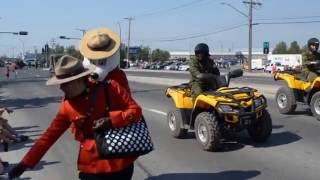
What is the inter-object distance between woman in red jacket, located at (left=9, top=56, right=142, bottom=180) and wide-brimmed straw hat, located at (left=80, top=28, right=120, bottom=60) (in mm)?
234

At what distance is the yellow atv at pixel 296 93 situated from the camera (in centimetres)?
1316

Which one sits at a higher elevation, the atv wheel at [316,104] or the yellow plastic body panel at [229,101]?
the yellow plastic body panel at [229,101]

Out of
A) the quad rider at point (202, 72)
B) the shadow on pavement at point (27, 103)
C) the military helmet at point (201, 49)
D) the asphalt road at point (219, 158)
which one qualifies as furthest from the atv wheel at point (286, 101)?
the shadow on pavement at point (27, 103)

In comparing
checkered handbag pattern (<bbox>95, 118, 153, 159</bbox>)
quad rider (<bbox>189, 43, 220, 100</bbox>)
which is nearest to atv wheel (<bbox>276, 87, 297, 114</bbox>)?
quad rider (<bbox>189, 43, 220, 100</bbox>)

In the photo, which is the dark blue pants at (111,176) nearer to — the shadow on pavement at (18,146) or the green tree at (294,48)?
the shadow on pavement at (18,146)

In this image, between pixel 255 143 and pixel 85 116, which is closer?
pixel 85 116

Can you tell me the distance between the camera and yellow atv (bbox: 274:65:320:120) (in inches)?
518

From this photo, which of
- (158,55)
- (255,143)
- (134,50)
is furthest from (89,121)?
(158,55)

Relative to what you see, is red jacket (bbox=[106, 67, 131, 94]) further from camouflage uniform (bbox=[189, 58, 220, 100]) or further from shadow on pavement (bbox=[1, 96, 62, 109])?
shadow on pavement (bbox=[1, 96, 62, 109])

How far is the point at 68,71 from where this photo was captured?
14.1 ft

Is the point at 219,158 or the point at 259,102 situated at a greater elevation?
the point at 259,102

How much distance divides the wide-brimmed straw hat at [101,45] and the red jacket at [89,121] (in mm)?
296

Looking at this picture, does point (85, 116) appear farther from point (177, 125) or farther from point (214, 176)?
point (177, 125)

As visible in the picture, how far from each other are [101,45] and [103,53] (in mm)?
72
